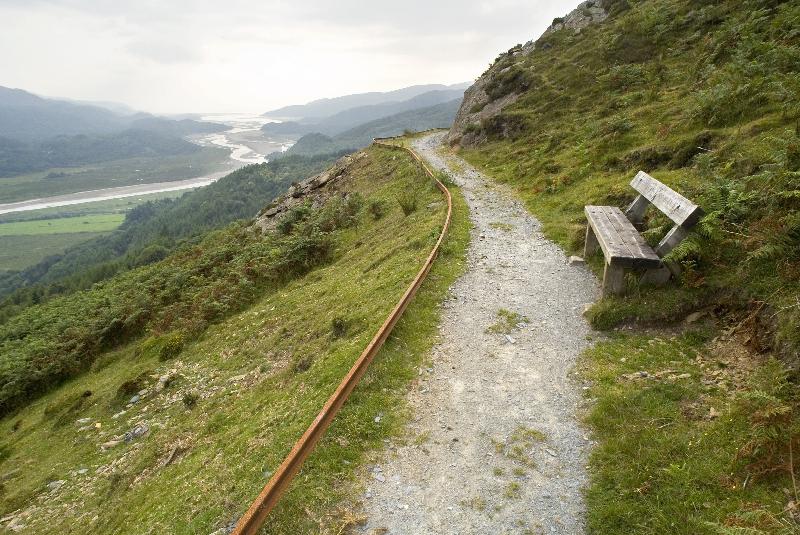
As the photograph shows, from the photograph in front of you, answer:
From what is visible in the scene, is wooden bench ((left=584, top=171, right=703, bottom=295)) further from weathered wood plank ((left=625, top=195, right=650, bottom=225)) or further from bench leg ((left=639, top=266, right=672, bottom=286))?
weathered wood plank ((left=625, top=195, right=650, bottom=225))

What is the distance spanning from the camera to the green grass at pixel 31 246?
166625mm

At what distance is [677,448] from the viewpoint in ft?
15.7

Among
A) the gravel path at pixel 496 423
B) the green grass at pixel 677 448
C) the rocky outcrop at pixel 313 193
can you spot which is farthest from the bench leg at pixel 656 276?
the rocky outcrop at pixel 313 193

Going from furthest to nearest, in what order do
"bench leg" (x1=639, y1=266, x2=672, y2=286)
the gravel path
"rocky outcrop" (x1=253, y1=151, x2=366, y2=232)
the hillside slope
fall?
1. the hillside slope
2. "rocky outcrop" (x1=253, y1=151, x2=366, y2=232)
3. "bench leg" (x1=639, y1=266, x2=672, y2=286)
4. the gravel path

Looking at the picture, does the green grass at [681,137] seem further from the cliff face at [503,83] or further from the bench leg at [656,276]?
the cliff face at [503,83]

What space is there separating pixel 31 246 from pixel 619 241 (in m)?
234

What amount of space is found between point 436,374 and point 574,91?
89.8ft

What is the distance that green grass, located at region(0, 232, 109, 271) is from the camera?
547ft

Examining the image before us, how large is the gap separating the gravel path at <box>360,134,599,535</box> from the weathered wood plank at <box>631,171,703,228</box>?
2.17m

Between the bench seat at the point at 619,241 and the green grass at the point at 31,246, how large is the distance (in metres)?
210

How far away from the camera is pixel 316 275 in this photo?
1653 cm

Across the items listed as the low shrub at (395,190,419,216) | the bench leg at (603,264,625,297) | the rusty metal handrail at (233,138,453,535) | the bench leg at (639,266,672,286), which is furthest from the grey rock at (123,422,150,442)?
the low shrub at (395,190,419,216)

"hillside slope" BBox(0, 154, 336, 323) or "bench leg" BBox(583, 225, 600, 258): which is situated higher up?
"bench leg" BBox(583, 225, 600, 258)

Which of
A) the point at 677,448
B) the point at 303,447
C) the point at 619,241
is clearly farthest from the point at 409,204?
the point at 677,448
